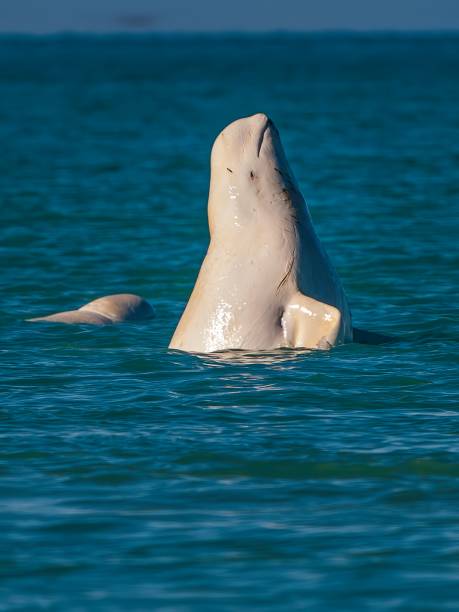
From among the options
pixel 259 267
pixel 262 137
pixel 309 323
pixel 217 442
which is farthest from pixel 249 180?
pixel 217 442

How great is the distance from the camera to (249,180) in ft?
50.4

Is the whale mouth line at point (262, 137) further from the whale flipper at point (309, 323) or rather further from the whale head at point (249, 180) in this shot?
the whale flipper at point (309, 323)

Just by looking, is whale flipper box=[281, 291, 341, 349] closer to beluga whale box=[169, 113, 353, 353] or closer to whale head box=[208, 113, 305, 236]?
beluga whale box=[169, 113, 353, 353]

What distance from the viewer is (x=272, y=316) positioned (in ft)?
48.9

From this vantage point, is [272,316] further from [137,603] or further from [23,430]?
[137,603]

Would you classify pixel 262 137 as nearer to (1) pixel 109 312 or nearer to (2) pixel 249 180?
(2) pixel 249 180

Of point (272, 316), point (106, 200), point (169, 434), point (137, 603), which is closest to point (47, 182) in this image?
point (106, 200)

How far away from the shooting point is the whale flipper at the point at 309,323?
14.5 metres

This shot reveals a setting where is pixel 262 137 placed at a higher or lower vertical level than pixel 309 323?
higher

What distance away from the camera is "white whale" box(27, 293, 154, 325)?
1805cm

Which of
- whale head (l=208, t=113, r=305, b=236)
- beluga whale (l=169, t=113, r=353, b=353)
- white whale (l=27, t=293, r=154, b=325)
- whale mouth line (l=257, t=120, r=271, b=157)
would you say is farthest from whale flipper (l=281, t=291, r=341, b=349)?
white whale (l=27, t=293, r=154, b=325)

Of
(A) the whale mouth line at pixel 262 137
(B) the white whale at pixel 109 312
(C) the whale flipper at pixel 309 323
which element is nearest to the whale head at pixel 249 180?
(A) the whale mouth line at pixel 262 137

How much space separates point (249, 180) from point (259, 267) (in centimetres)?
88

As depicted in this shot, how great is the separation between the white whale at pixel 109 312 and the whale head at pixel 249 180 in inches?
121
